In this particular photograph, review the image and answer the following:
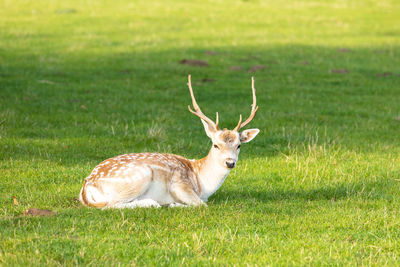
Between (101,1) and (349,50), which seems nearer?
(349,50)

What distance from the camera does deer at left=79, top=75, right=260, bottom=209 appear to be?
27.2 ft

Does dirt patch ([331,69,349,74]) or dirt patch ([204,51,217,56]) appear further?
dirt patch ([204,51,217,56])

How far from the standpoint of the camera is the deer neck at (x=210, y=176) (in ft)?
28.9

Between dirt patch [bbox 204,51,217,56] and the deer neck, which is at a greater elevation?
the deer neck

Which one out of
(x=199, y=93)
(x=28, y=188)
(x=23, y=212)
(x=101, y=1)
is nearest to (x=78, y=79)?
(x=199, y=93)

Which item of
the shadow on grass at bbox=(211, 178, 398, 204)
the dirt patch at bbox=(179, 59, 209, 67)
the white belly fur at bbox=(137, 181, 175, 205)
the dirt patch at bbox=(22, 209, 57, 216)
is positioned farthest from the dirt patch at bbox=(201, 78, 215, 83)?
the dirt patch at bbox=(22, 209, 57, 216)

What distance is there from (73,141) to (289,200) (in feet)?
17.5

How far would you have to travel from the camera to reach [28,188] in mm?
9180

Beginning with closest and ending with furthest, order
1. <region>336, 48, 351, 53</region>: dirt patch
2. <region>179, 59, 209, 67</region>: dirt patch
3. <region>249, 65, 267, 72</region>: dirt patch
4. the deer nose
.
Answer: the deer nose → <region>249, 65, 267, 72</region>: dirt patch → <region>179, 59, 209, 67</region>: dirt patch → <region>336, 48, 351, 53</region>: dirt patch

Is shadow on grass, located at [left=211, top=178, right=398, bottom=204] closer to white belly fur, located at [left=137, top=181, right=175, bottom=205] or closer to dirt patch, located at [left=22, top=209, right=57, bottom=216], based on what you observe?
white belly fur, located at [left=137, top=181, right=175, bottom=205]

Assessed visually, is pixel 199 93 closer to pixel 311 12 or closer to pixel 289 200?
pixel 289 200

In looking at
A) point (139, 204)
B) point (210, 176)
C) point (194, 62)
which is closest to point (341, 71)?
point (194, 62)

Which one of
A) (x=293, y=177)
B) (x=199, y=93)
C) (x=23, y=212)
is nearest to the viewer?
(x=23, y=212)

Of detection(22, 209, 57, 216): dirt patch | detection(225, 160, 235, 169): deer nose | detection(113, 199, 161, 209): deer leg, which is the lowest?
detection(113, 199, 161, 209): deer leg
